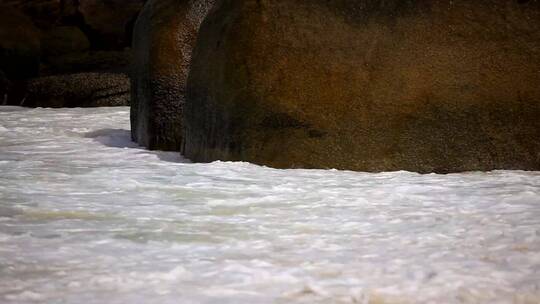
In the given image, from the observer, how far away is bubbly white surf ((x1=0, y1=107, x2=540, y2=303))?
209cm

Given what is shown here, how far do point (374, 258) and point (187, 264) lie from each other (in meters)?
0.56

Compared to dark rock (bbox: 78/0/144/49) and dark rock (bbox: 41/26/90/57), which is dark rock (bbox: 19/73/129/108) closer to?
dark rock (bbox: 41/26/90/57)

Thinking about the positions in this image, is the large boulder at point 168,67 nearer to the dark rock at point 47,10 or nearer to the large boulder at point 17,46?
the large boulder at point 17,46

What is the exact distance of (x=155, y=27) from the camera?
6551mm

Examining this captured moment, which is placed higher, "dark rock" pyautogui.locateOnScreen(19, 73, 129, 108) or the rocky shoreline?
the rocky shoreline

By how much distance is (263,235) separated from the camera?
2.77 metres

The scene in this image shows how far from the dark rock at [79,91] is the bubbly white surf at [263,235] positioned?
6.73m

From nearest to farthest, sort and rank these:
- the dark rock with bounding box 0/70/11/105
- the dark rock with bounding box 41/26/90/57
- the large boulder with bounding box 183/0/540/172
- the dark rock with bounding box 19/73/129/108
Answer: the large boulder with bounding box 183/0/540/172
the dark rock with bounding box 19/73/129/108
the dark rock with bounding box 0/70/11/105
the dark rock with bounding box 41/26/90/57

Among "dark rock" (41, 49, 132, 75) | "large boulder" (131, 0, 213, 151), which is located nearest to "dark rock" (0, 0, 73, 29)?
"dark rock" (41, 49, 132, 75)

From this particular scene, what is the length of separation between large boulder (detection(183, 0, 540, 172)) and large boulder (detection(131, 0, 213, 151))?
1560 millimetres

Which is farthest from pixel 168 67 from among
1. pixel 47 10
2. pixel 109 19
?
pixel 47 10

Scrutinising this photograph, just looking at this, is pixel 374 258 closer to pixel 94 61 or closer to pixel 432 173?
pixel 432 173

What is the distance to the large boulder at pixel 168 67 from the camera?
645cm

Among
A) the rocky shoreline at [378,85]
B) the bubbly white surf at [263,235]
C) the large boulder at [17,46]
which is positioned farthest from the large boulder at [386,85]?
the large boulder at [17,46]
